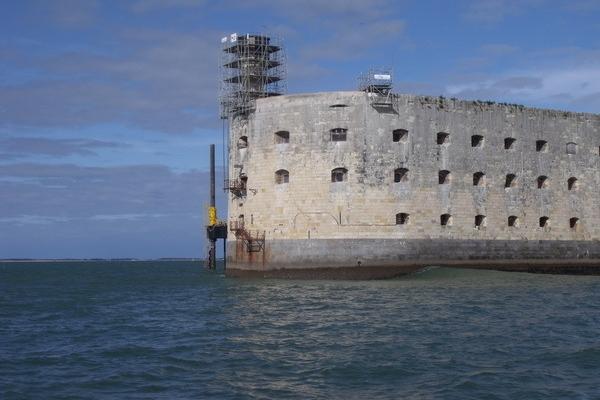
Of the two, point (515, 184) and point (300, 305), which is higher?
point (515, 184)

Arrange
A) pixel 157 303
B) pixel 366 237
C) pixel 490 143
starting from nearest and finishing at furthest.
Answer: pixel 157 303, pixel 366 237, pixel 490 143

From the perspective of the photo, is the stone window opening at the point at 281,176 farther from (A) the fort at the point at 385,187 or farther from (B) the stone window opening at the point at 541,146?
(B) the stone window opening at the point at 541,146

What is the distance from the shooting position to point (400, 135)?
30484 millimetres

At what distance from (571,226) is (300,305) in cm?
1814

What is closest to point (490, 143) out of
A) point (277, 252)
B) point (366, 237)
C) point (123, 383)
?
point (366, 237)

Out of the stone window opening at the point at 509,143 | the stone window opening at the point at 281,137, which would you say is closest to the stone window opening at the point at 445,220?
the stone window opening at the point at 509,143

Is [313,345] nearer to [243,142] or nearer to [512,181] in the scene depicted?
[243,142]

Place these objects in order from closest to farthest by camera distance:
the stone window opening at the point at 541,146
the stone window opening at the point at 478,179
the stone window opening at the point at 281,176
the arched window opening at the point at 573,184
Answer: the stone window opening at the point at 281,176, the stone window opening at the point at 478,179, the stone window opening at the point at 541,146, the arched window opening at the point at 573,184

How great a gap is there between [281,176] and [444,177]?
658 centimetres

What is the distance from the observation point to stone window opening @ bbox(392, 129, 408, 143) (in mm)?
30311

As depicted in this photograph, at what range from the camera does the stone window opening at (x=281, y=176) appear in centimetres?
3042

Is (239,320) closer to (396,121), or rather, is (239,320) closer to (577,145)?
(396,121)

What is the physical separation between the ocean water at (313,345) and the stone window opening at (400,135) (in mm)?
7057

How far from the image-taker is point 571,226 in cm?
3456
